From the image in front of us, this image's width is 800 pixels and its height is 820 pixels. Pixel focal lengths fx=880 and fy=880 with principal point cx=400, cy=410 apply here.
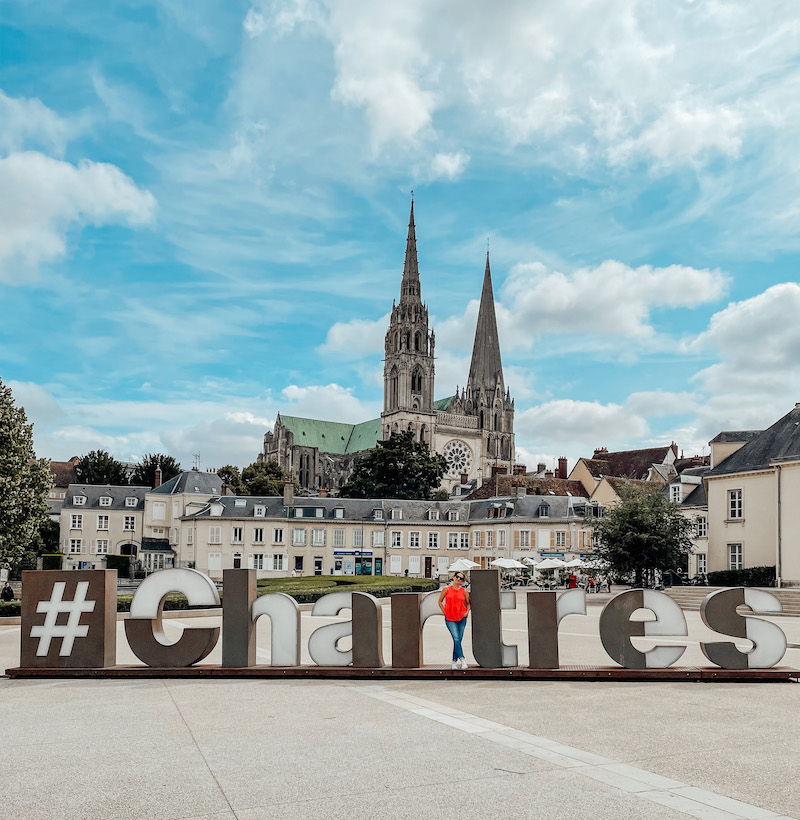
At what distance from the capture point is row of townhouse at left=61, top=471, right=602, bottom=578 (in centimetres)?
6881

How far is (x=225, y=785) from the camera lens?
26.4 feet

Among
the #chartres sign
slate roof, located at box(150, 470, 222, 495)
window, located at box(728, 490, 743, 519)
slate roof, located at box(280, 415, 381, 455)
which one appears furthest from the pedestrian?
slate roof, located at box(280, 415, 381, 455)

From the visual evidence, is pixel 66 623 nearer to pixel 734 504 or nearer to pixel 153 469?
pixel 734 504

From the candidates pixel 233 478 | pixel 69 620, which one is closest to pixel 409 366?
pixel 233 478

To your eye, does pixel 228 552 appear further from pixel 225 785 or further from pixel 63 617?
pixel 225 785

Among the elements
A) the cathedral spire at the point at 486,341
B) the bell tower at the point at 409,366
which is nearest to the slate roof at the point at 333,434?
the bell tower at the point at 409,366

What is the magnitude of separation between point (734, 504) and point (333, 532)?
35564 mm

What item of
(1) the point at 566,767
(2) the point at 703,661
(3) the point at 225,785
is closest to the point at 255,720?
(3) the point at 225,785

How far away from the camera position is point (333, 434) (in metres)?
172

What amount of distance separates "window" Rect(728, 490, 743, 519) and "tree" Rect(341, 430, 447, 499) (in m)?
50.5

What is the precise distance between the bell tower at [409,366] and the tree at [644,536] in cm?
10601

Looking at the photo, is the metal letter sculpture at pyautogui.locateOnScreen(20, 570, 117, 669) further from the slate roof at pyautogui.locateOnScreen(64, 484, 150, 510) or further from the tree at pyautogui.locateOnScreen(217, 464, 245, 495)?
the tree at pyautogui.locateOnScreen(217, 464, 245, 495)

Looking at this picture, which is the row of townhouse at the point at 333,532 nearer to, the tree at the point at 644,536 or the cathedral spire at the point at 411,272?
the tree at the point at 644,536

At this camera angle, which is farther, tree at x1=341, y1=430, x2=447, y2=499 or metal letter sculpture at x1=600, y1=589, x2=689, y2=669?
tree at x1=341, y1=430, x2=447, y2=499
